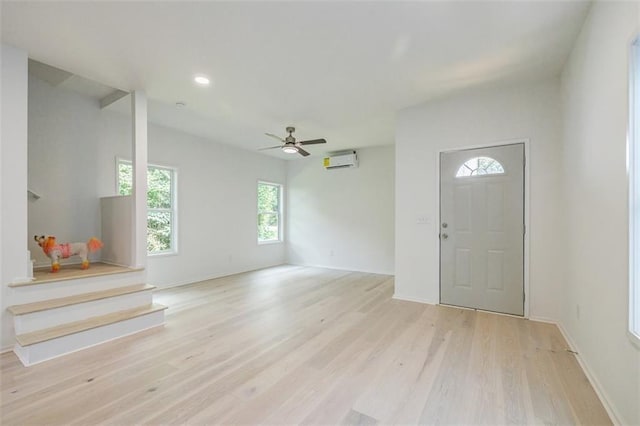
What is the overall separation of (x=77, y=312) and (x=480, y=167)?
15.3 ft

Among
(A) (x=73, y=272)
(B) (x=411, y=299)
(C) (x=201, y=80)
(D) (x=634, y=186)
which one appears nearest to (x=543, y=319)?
(B) (x=411, y=299)

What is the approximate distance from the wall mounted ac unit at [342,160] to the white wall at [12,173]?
193 inches

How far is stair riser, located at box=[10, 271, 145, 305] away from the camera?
8.40 ft

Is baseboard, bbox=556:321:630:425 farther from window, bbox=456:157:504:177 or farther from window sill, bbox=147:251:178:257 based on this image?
window sill, bbox=147:251:178:257

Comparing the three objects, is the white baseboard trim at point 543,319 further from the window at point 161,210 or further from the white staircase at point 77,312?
the window at point 161,210

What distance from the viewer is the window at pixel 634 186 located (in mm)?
1496

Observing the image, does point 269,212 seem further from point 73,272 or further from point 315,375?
point 315,375

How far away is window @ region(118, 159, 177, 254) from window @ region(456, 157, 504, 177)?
4598 millimetres

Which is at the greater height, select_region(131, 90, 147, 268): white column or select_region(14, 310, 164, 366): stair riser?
select_region(131, 90, 147, 268): white column

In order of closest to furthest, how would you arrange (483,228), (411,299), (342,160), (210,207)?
(483,228)
(411,299)
(210,207)
(342,160)

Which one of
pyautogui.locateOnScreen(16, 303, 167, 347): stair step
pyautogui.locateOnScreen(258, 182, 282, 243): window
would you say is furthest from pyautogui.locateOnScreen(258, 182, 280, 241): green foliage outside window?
pyautogui.locateOnScreen(16, 303, 167, 347): stair step

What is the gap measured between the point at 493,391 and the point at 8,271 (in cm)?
403

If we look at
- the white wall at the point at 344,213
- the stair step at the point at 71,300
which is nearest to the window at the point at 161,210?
the stair step at the point at 71,300

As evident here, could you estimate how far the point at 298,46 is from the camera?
8.36 feet
